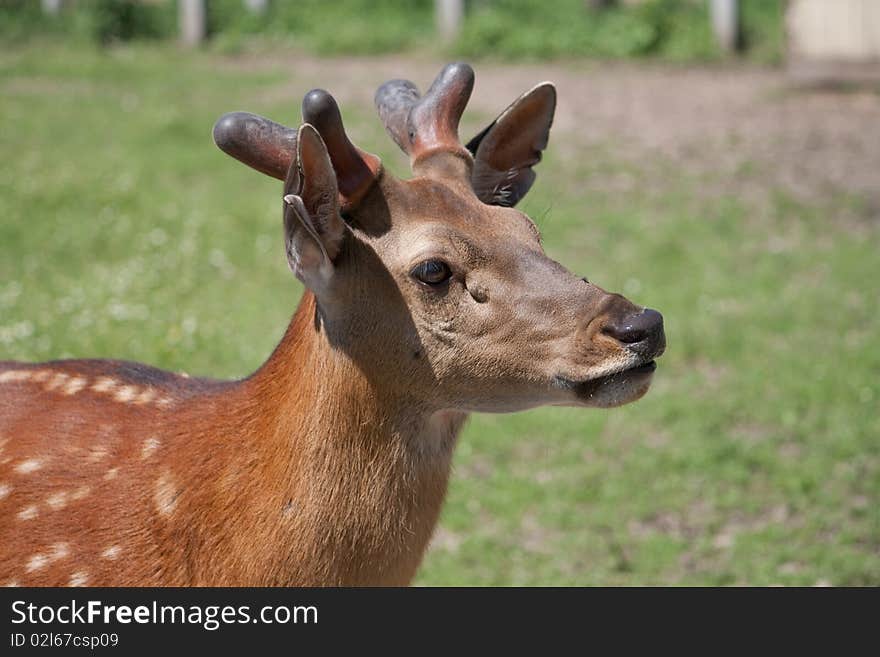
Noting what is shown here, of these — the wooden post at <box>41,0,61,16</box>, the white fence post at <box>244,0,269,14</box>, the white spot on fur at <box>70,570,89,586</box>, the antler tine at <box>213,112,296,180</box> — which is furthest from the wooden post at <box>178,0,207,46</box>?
the white spot on fur at <box>70,570,89,586</box>

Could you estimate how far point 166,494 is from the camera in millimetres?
3559

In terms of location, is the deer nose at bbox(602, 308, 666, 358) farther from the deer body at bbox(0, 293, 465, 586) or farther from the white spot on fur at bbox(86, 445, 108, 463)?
the white spot on fur at bbox(86, 445, 108, 463)

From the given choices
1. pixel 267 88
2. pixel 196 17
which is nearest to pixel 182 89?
pixel 267 88

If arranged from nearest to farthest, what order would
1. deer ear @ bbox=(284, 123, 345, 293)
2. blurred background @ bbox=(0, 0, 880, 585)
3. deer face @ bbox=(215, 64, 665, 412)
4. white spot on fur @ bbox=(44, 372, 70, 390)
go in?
deer ear @ bbox=(284, 123, 345, 293) → deer face @ bbox=(215, 64, 665, 412) → white spot on fur @ bbox=(44, 372, 70, 390) → blurred background @ bbox=(0, 0, 880, 585)

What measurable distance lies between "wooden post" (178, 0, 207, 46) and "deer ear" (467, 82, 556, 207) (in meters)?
14.3

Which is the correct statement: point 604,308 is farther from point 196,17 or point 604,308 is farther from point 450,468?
point 196,17

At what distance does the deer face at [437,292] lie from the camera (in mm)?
3180

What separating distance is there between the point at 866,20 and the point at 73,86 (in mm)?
8990

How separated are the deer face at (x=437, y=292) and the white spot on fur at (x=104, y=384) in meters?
0.96

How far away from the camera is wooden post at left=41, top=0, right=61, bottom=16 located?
59.2ft

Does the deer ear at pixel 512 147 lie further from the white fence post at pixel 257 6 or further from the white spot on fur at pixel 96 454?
the white fence post at pixel 257 6

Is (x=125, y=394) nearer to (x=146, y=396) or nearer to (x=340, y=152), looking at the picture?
(x=146, y=396)

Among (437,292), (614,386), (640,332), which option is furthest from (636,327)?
(437,292)

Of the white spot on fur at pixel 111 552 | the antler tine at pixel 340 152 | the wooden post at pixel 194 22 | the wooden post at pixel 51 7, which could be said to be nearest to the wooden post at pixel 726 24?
the wooden post at pixel 194 22
